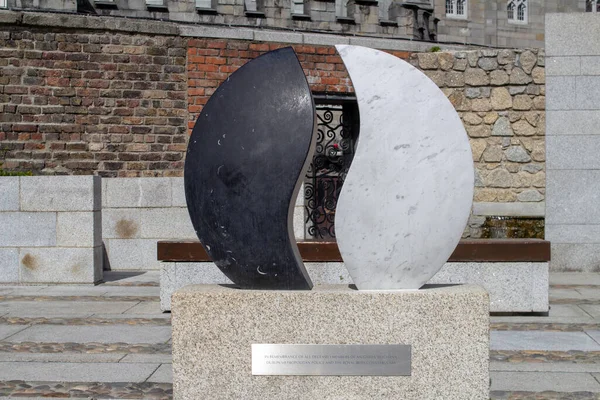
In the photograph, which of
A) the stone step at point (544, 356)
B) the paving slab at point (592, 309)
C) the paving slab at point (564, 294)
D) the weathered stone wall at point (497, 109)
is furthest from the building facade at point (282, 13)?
the stone step at point (544, 356)

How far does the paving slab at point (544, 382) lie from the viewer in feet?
14.3

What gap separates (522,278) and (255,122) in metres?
3.50

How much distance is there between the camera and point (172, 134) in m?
11.5

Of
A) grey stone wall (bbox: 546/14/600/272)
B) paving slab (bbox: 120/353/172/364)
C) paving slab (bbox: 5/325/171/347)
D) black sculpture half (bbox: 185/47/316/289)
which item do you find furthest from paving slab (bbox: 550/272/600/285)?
black sculpture half (bbox: 185/47/316/289)

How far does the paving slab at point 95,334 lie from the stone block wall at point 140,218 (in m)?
4.00

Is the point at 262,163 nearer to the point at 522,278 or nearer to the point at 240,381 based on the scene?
the point at 240,381

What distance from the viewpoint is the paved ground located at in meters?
4.41

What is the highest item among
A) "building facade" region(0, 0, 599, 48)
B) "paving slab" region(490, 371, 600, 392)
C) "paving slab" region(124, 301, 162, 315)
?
"building facade" region(0, 0, 599, 48)

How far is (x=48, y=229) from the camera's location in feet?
29.1

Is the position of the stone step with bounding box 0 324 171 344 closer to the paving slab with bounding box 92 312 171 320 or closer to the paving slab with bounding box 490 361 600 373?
the paving slab with bounding box 92 312 171 320

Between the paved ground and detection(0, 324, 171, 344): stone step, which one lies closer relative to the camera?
the paved ground

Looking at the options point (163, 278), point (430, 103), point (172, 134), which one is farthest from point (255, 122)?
point (172, 134)

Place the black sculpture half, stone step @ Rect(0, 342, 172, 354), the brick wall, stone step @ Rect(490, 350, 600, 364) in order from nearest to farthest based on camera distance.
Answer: the black sculpture half < stone step @ Rect(490, 350, 600, 364) < stone step @ Rect(0, 342, 172, 354) < the brick wall

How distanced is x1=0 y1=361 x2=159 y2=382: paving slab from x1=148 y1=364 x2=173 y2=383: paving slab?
0.11 ft
